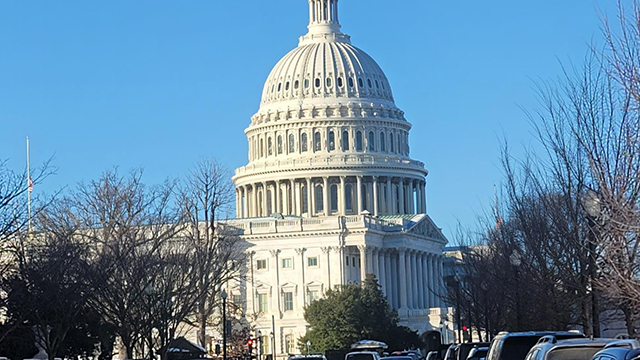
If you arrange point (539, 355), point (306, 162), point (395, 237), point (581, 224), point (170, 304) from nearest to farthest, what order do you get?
1. point (539, 355)
2. point (581, 224)
3. point (170, 304)
4. point (395, 237)
5. point (306, 162)

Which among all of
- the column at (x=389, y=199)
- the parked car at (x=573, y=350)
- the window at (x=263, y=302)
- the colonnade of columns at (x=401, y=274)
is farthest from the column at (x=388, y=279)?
the parked car at (x=573, y=350)

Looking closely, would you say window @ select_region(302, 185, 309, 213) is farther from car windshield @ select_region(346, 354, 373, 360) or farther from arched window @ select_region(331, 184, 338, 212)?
car windshield @ select_region(346, 354, 373, 360)

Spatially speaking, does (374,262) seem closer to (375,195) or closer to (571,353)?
(375,195)

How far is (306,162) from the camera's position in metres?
182

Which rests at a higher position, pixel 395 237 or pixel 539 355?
pixel 395 237

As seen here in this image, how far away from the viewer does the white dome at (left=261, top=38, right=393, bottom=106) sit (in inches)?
7431

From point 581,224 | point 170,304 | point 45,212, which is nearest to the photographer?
point 581,224

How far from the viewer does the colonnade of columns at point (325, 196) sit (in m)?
181

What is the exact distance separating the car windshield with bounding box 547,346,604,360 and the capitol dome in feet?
517

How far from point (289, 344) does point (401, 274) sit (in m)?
20.0

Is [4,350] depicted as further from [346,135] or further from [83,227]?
[346,135]

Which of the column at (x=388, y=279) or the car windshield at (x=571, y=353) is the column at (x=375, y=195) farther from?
the car windshield at (x=571, y=353)

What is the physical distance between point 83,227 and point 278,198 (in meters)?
110

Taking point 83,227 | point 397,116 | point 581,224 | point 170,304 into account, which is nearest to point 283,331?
point 397,116
